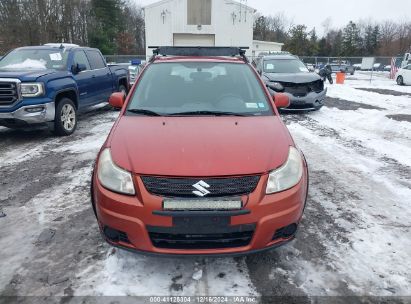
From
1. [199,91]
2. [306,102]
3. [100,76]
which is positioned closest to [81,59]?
[100,76]

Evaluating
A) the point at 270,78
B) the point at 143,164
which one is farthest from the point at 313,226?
the point at 270,78

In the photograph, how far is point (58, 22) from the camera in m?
32.8

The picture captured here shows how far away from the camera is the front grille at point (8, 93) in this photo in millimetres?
6844

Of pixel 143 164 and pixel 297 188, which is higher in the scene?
pixel 143 164

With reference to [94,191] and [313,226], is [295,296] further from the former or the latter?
[94,191]

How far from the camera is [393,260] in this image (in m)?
3.20

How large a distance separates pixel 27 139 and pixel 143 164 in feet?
19.3

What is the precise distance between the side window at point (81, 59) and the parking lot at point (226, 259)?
117 inches

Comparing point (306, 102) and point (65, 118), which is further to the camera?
point (306, 102)

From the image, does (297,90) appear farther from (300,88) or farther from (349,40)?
(349,40)

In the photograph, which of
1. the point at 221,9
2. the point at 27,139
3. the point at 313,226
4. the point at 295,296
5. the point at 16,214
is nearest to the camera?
the point at 295,296

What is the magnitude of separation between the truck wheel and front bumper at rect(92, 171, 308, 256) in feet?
17.5

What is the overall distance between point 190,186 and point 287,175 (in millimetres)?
817

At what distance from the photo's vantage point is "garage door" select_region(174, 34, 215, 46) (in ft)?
108
